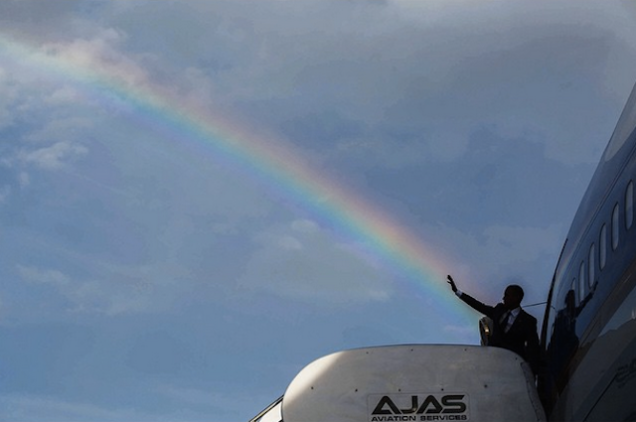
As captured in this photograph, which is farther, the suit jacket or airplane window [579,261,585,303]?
the suit jacket

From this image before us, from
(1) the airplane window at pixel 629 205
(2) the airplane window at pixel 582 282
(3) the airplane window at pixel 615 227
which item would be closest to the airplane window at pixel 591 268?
(2) the airplane window at pixel 582 282

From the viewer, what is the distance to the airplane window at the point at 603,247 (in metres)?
9.33

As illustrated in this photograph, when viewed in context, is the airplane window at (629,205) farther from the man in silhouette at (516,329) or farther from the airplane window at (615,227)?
the man in silhouette at (516,329)

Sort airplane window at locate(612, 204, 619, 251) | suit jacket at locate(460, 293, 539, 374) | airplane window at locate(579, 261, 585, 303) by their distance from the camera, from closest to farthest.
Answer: airplane window at locate(612, 204, 619, 251)
airplane window at locate(579, 261, 585, 303)
suit jacket at locate(460, 293, 539, 374)

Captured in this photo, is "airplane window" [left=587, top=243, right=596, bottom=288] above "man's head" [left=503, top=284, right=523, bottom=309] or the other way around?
the other way around

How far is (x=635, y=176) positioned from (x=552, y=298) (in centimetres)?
325

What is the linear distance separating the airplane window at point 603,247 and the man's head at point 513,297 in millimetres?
1382

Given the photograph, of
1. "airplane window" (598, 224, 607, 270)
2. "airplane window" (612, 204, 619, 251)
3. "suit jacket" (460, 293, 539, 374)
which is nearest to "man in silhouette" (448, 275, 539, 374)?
"suit jacket" (460, 293, 539, 374)

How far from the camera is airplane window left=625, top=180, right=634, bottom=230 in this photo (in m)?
8.53

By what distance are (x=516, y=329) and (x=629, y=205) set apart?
2433 millimetres

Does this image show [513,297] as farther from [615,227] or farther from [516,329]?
[615,227]

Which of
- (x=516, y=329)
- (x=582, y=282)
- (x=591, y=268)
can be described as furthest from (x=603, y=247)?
(x=516, y=329)

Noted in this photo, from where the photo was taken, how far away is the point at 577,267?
10.6 meters

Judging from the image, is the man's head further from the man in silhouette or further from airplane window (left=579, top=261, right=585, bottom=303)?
airplane window (left=579, top=261, right=585, bottom=303)
